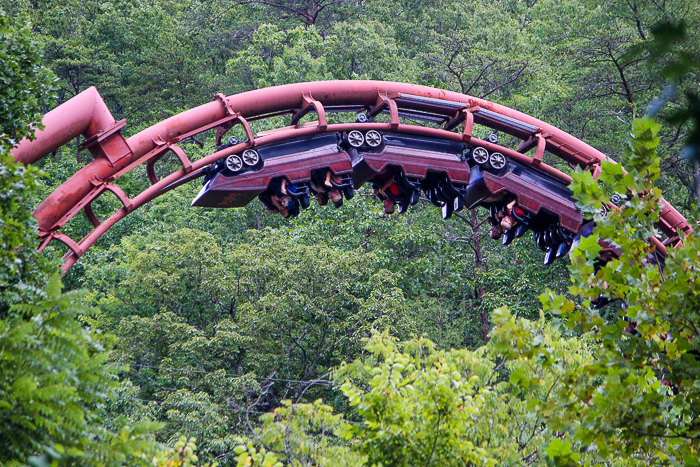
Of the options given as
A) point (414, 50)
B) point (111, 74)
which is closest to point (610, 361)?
point (414, 50)

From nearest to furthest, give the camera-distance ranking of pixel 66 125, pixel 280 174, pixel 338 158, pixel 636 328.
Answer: pixel 636 328 < pixel 66 125 < pixel 280 174 < pixel 338 158

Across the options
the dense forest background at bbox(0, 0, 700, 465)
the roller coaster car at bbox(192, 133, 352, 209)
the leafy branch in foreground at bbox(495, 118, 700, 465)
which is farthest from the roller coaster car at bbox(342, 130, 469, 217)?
the leafy branch in foreground at bbox(495, 118, 700, 465)

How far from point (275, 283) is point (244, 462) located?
32.5ft

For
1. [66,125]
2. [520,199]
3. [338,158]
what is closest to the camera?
[66,125]

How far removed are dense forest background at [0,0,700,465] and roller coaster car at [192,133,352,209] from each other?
1.47 m

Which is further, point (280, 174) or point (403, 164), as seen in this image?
point (403, 164)

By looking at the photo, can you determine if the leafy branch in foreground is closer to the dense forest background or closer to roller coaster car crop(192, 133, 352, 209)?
the dense forest background

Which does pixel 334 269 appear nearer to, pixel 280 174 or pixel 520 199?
pixel 520 199

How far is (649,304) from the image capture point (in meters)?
4.39

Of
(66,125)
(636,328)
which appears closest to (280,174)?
(66,125)

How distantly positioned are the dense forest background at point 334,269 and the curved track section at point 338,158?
69cm

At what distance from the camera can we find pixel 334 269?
15383 millimetres

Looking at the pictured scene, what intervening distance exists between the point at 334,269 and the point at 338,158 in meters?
7.88

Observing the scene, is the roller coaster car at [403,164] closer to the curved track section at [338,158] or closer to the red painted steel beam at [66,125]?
the curved track section at [338,158]
